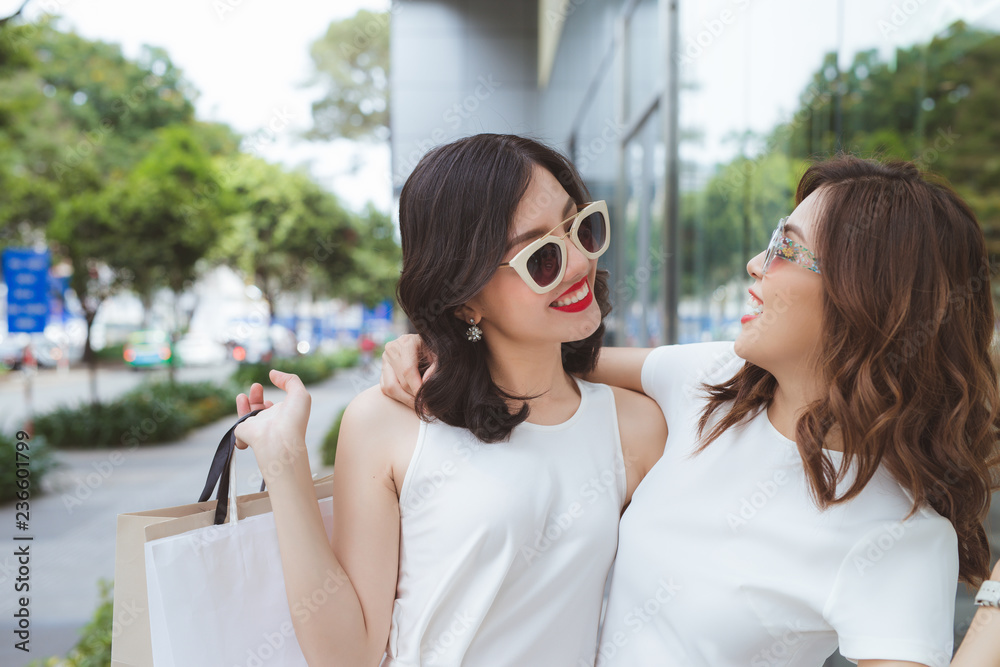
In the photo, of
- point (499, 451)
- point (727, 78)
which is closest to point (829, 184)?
point (499, 451)

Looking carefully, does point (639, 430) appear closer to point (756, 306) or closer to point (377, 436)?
point (756, 306)

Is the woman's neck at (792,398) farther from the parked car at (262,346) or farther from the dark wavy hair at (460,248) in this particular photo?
the parked car at (262,346)

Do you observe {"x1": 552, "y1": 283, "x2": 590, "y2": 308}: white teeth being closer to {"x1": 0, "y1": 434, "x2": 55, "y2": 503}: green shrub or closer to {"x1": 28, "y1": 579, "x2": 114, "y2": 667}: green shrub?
{"x1": 28, "y1": 579, "x2": 114, "y2": 667}: green shrub

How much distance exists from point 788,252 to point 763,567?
58cm

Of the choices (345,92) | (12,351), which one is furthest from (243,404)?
(12,351)

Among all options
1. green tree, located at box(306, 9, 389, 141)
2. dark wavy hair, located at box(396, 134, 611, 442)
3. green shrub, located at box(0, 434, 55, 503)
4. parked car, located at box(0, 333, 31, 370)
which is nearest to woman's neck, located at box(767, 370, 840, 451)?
dark wavy hair, located at box(396, 134, 611, 442)

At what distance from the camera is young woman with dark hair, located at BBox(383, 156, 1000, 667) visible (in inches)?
46.5

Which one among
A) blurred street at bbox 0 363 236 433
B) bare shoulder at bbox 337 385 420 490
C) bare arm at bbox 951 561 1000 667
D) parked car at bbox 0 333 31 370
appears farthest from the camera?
parked car at bbox 0 333 31 370

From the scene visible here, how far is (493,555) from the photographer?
54.6 inches

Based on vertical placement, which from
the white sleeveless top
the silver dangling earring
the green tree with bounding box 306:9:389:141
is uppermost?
the green tree with bounding box 306:9:389:141

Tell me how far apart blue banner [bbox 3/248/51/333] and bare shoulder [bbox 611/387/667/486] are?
655 centimetres

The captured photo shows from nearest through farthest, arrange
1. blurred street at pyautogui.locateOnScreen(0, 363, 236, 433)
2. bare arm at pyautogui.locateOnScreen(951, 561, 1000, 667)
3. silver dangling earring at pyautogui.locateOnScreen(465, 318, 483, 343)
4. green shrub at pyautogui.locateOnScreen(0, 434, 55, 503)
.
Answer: bare arm at pyautogui.locateOnScreen(951, 561, 1000, 667), silver dangling earring at pyautogui.locateOnScreen(465, 318, 483, 343), green shrub at pyautogui.locateOnScreen(0, 434, 55, 503), blurred street at pyautogui.locateOnScreen(0, 363, 236, 433)

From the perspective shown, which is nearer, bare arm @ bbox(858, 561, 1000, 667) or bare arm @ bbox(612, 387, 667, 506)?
bare arm @ bbox(858, 561, 1000, 667)

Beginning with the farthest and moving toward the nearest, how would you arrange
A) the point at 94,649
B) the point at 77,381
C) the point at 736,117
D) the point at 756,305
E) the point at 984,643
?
1. the point at 77,381
2. the point at 736,117
3. the point at 94,649
4. the point at 756,305
5. the point at 984,643
